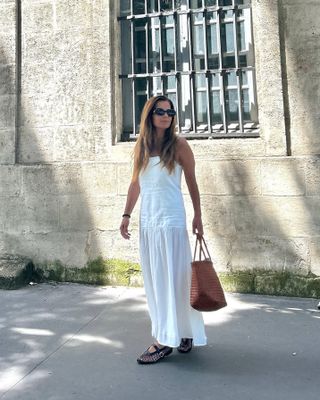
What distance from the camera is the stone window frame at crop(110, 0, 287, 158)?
4215 millimetres

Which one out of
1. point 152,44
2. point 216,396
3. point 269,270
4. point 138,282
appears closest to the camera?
point 216,396

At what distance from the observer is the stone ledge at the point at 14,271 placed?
4.48 metres

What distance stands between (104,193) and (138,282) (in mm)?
1025

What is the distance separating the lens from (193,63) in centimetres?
462

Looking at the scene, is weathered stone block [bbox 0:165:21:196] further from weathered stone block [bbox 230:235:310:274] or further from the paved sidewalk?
weathered stone block [bbox 230:235:310:274]

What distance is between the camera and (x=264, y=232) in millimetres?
4184

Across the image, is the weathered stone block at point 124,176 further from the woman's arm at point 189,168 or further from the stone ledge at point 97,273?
the woman's arm at point 189,168

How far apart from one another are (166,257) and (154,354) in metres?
0.65

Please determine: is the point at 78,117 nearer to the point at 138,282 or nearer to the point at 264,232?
the point at 138,282

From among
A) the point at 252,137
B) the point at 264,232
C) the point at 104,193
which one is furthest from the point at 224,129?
the point at 104,193

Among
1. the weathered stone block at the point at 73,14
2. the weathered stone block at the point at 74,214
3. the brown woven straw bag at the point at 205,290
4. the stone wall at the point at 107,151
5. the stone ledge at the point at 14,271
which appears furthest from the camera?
the weathered stone block at the point at 73,14

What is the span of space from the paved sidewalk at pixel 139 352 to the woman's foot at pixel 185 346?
5 cm

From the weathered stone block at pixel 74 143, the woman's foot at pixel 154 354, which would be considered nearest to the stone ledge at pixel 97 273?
the weathered stone block at pixel 74 143

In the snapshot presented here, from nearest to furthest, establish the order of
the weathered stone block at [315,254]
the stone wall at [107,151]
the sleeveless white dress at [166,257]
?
the sleeveless white dress at [166,257], the weathered stone block at [315,254], the stone wall at [107,151]
